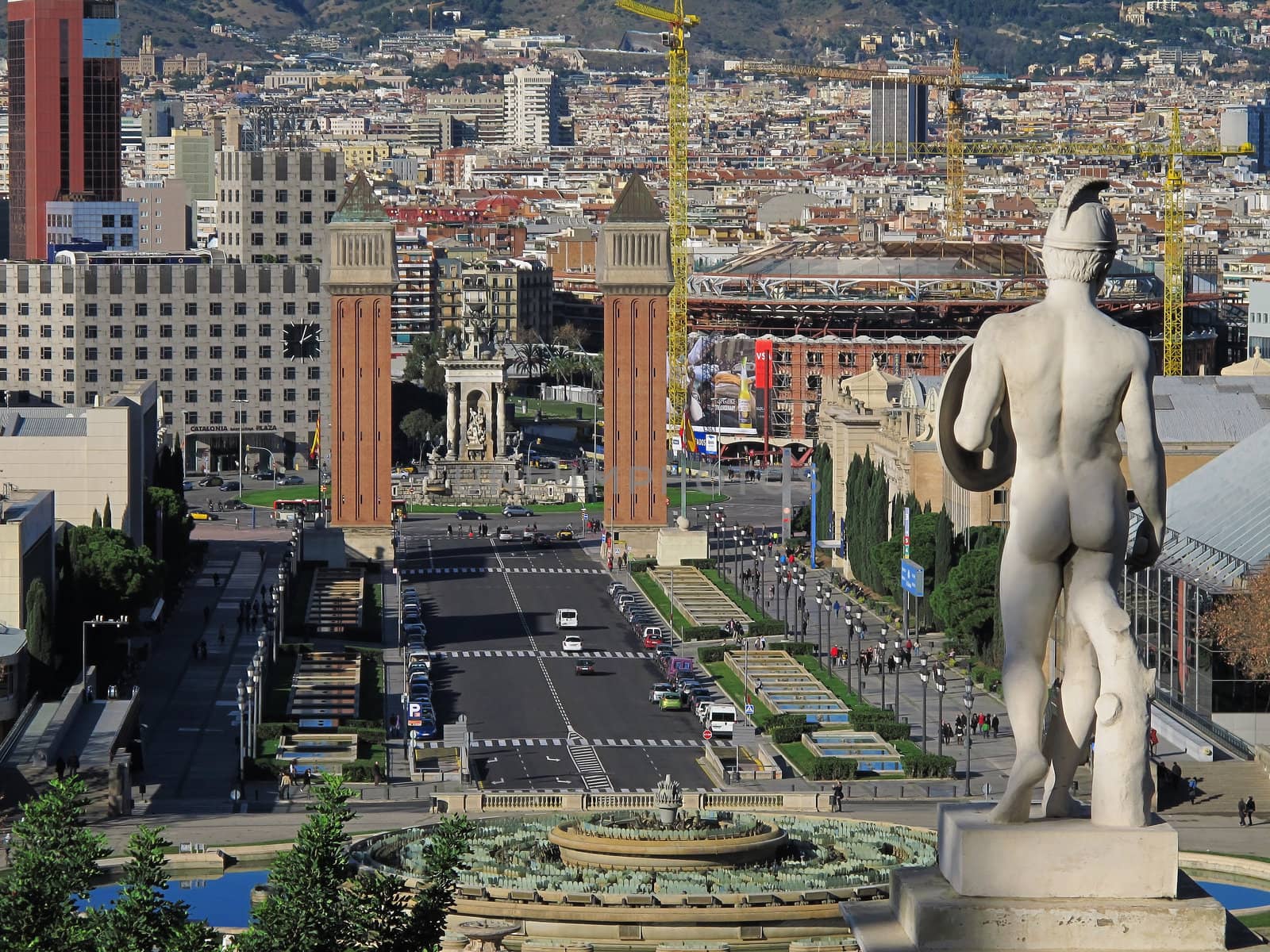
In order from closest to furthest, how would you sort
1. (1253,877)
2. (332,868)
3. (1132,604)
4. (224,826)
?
(332,868)
(1253,877)
(224,826)
(1132,604)

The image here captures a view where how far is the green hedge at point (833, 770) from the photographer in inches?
2837

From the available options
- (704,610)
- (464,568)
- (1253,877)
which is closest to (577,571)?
(464,568)

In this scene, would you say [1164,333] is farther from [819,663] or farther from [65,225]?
[819,663]

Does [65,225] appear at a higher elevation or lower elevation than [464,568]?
higher

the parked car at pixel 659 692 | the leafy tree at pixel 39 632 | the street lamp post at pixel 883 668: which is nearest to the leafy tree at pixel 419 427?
the street lamp post at pixel 883 668

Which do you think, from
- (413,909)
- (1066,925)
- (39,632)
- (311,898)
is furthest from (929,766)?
(1066,925)

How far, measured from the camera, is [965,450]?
18.9m

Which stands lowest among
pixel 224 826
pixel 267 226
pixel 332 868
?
pixel 224 826

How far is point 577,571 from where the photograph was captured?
119375 millimetres

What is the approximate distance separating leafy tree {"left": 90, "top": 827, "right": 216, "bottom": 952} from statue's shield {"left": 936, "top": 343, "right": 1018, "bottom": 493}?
11.3m

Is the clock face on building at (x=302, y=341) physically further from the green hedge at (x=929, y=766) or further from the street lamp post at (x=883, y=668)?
the green hedge at (x=929, y=766)

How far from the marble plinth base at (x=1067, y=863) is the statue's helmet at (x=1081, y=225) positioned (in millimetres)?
3619

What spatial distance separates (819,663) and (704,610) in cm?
1213

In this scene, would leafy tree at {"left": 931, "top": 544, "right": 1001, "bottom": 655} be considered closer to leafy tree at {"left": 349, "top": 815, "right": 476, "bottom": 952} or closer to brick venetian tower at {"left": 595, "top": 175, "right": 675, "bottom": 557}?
brick venetian tower at {"left": 595, "top": 175, "right": 675, "bottom": 557}
